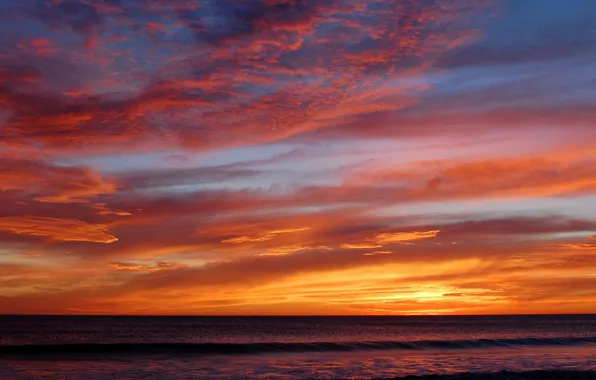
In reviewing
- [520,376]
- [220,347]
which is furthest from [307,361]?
[520,376]

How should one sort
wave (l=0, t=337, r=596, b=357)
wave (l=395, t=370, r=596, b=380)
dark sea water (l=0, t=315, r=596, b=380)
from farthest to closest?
wave (l=0, t=337, r=596, b=357), dark sea water (l=0, t=315, r=596, b=380), wave (l=395, t=370, r=596, b=380)

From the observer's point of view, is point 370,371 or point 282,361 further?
point 282,361

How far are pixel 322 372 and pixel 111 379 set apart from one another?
895 cm

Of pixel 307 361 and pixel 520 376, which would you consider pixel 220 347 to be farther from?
pixel 520 376

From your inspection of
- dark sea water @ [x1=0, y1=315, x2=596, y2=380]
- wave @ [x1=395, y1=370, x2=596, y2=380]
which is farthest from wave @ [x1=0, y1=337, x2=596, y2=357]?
wave @ [x1=395, y1=370, x2=596, y2=380]

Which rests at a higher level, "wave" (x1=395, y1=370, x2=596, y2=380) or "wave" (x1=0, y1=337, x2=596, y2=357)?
"wave" (x1=0, y1=337, x2=596, y2=357)

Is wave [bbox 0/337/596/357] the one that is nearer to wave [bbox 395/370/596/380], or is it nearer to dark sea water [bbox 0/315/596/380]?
dark sea water [bbox 0/315/596/380]

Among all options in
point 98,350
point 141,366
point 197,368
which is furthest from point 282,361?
point 98,350

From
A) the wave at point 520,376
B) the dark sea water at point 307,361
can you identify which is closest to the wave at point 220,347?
the dark sea water at point 307,361

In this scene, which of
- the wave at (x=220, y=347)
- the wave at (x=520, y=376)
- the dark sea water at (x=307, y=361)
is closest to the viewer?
the wave at (x=520, y=376)

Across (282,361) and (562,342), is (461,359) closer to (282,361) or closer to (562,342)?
(282,361)

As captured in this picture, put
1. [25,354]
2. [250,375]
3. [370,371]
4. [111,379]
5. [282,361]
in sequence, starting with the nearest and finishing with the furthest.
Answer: [111,379]
[250,375]
[370,371]
[282,361]
[25,354]

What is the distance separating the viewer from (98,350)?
39.0 metres

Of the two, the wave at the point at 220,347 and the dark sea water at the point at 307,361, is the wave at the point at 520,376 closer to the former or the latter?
the dark sea water at the point at 307,361
